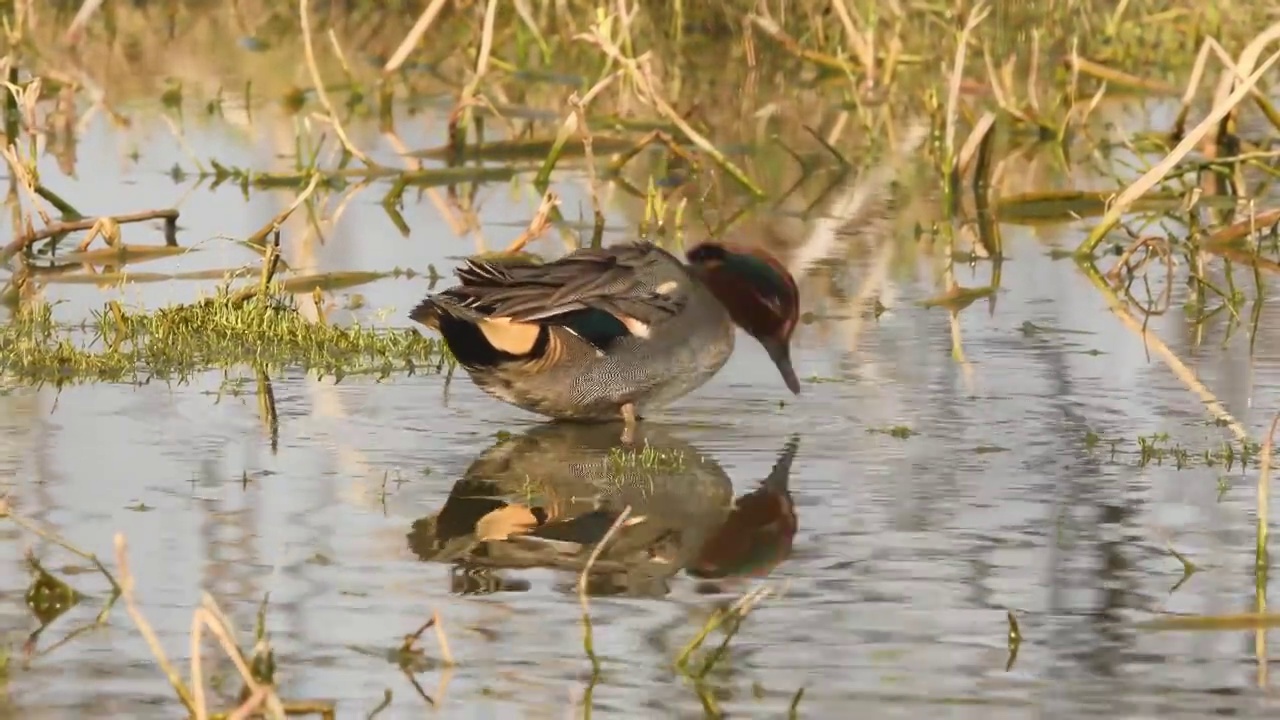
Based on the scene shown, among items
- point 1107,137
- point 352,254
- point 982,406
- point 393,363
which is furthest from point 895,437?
point 1107,137

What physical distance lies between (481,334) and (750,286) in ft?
3.29

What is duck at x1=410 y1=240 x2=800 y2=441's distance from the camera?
309 inches

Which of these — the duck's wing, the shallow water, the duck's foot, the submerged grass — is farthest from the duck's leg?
the submerged grass

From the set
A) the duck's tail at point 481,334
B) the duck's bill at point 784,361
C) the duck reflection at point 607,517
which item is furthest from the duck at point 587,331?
the duck's bill at point 784,361

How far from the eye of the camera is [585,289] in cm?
800

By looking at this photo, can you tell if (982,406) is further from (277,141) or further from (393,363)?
(277,141)

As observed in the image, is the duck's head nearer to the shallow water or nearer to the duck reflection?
the shallow water

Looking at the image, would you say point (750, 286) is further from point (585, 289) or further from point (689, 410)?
point (585, 289)

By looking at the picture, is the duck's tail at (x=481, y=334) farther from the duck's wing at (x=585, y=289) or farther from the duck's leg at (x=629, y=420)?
the duck's leg at (x=629, y=420)

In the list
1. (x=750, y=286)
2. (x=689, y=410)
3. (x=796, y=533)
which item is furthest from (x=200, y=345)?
(x=796, y=533)

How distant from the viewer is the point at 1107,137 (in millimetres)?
15211

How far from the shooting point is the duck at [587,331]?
784 cm

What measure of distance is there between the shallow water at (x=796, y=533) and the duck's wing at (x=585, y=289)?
0.38m

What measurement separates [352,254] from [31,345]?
2869mm
